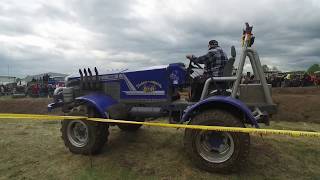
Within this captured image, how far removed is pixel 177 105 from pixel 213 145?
1339 millimetres

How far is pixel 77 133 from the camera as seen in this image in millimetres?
7613

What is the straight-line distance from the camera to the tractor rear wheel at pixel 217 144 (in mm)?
5852

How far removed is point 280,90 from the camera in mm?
25156

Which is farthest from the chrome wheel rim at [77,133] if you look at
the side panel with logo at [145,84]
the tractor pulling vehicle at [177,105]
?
the side panel with logo at [145,84]

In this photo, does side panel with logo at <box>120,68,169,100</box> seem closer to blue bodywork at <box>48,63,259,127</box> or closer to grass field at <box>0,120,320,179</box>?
blue bodywork at <box>48,63,259,127</box>

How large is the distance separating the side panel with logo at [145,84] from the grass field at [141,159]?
3.78 ft

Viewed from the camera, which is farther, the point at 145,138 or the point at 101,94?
the point at 145,138

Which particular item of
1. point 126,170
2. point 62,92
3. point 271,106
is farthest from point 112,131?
point 271,106

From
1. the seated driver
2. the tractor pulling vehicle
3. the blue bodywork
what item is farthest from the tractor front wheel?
the seated driver

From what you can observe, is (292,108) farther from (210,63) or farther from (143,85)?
(143,85)

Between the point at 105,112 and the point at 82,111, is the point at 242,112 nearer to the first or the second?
the point at 105,112

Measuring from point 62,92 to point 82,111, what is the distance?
1214 millimetres

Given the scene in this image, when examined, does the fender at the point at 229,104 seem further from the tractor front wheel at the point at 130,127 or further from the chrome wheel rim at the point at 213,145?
the tractor front wheel at the point at 130,127

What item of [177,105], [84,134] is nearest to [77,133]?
[84,134]
